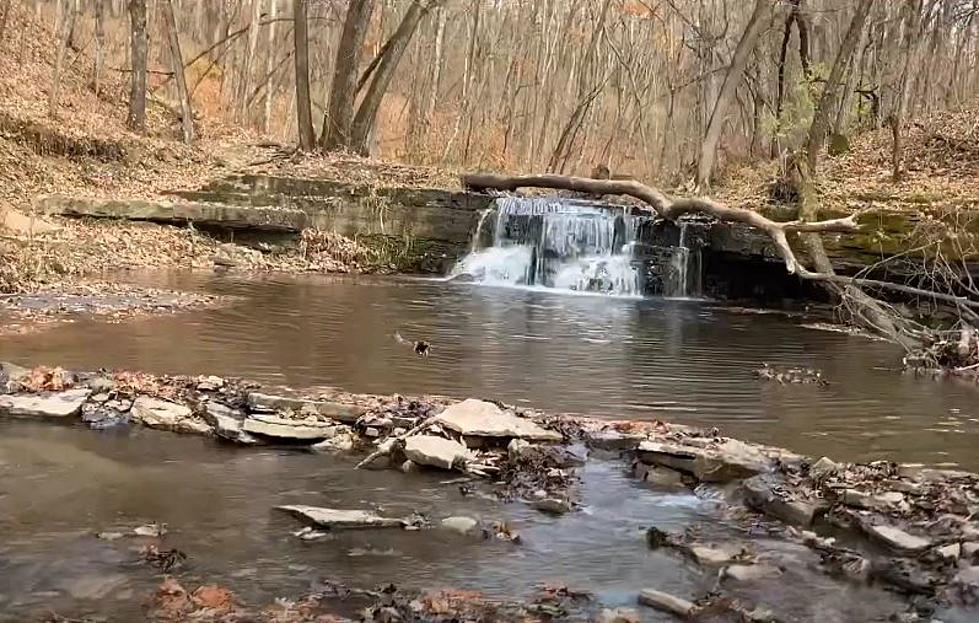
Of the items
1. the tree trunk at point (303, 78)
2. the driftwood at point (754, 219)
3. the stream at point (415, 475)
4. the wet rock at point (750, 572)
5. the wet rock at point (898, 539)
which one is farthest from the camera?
the tree trunk at point (303, 78)

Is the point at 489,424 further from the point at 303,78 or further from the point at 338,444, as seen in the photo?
the point at 303,78

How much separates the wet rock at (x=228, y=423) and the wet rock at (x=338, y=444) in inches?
15.6

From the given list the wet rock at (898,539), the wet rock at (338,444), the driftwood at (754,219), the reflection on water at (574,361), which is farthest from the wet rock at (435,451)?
the driftwood at (754,219)

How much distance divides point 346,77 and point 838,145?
11.5 m

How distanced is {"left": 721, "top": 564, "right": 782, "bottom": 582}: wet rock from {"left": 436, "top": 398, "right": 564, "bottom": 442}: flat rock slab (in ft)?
6.50

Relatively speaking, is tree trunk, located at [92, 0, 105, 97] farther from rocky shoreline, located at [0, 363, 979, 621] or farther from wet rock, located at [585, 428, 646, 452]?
wet rock, located at [585, 428, 646, 452]

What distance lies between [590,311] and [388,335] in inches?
186

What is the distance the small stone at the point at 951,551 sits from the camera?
4.39m

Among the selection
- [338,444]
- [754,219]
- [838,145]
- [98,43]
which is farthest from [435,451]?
[98,43]

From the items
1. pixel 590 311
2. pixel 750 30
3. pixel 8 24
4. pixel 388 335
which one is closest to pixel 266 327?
pixel 388 335

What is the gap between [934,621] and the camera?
380 centimetres

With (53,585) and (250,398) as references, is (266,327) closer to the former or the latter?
(250,398)

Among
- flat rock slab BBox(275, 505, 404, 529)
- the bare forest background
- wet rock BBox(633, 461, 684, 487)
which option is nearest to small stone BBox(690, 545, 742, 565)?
wet rock BBox(633, 461, 684, 487)

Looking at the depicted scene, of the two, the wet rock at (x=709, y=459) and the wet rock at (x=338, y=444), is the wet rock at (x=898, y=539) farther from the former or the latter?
the wet rock at (x=338, y=444)
